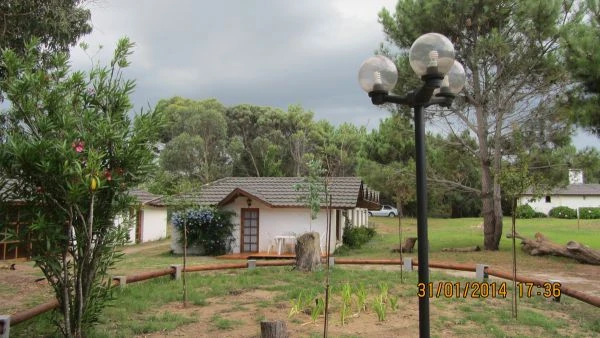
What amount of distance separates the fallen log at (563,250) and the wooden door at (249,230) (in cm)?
976

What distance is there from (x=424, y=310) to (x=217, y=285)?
6810mm

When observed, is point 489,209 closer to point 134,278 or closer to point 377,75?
point 134,278

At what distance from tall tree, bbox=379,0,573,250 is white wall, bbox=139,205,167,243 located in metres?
14.8

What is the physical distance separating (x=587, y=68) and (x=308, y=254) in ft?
25.9

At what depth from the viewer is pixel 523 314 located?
730cm

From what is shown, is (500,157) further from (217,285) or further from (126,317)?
(126,317)

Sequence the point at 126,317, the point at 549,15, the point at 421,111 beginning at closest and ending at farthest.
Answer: the point at 421,111 → the point at 126,317 → the point at 549,15

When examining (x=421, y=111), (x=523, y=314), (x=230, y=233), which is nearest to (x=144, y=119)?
(x=421, y=111)

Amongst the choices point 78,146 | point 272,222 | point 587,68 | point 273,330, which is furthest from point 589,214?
point 78,146

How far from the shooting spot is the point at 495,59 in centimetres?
1625

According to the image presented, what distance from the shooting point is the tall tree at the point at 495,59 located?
15.5m

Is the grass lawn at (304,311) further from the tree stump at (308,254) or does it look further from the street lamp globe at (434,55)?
the street lamp globe at (434,55)

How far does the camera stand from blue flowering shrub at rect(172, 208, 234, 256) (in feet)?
59.1

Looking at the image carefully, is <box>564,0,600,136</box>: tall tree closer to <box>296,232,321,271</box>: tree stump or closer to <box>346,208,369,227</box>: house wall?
<box>296,232,321,271</box>: tree stump
